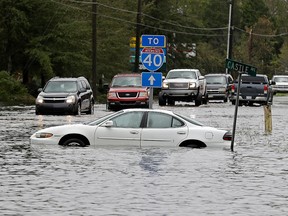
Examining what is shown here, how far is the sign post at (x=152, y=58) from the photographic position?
100.0ft

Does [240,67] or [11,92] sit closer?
[240,67]

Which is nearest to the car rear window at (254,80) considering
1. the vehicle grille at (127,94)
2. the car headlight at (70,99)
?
the vehicle grille at (127,94)

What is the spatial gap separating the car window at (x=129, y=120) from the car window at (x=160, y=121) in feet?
0.82

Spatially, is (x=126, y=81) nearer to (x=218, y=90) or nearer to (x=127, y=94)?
(x=127, y=94)


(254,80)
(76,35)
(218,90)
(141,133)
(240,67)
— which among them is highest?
(76,35)

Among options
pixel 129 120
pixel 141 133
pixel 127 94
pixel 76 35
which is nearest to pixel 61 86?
pixel 127 94

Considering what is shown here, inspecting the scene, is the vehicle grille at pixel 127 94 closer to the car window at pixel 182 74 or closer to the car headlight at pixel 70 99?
the car headlight at pixel 70 99

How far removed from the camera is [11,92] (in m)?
59.1

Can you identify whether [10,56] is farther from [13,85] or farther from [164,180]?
[164,180]

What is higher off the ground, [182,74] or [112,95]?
[182,74]

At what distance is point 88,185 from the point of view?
638 inches

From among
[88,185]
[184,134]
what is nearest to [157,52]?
[184,134]

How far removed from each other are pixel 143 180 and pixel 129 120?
5694 mm

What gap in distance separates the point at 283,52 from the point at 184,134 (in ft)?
388
